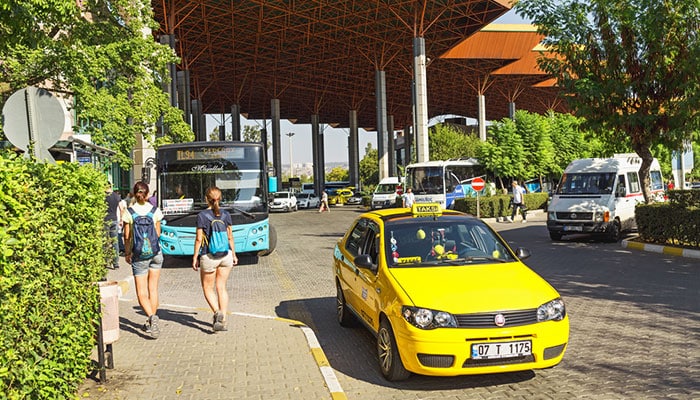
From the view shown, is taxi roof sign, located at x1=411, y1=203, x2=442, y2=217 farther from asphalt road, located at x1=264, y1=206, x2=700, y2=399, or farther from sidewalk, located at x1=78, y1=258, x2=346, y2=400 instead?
sidewalk, located at x1=78, y1=258, x2=346, y2=400

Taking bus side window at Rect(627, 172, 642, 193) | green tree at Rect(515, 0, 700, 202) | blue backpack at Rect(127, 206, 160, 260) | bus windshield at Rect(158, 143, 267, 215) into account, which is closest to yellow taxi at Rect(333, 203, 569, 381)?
blue backpack at Rect(127, 206, 160, 260)

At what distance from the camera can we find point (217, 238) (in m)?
7.78

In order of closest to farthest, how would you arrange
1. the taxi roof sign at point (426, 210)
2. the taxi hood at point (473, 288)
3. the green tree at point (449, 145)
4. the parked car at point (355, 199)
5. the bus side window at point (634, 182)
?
the taxi hood at point (473, 288) → the taxi roof sign at point (426, 210) → the bus side window at point (634, 182) → the green tree at point (449, 145) → the parked car at point (355, 199)

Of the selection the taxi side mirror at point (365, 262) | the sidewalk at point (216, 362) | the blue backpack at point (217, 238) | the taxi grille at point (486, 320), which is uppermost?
the blue backpack at point (217, 238)

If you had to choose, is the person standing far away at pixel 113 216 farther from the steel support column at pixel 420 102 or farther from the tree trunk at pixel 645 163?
the steel support column at pixel 420 102

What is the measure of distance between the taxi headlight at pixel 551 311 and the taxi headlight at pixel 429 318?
81cm

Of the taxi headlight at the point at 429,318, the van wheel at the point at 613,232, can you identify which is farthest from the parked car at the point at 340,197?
the taxi headlight at the point at 429,318

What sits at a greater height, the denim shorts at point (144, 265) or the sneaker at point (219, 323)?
the denim shorts at point (144, 265)

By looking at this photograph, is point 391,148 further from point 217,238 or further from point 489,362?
point 489,362

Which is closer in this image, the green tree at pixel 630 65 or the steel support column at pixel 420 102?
the green tree at pixel 630 65

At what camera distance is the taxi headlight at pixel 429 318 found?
18.0 feet

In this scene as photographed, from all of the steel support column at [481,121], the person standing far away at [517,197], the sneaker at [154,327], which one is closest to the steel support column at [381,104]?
the steel support column at [481,121]

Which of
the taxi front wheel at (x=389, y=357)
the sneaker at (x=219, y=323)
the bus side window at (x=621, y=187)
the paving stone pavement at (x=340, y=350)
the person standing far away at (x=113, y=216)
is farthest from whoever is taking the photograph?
the bus side window at (x=621, y=187)

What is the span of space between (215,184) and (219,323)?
7.34 metres
